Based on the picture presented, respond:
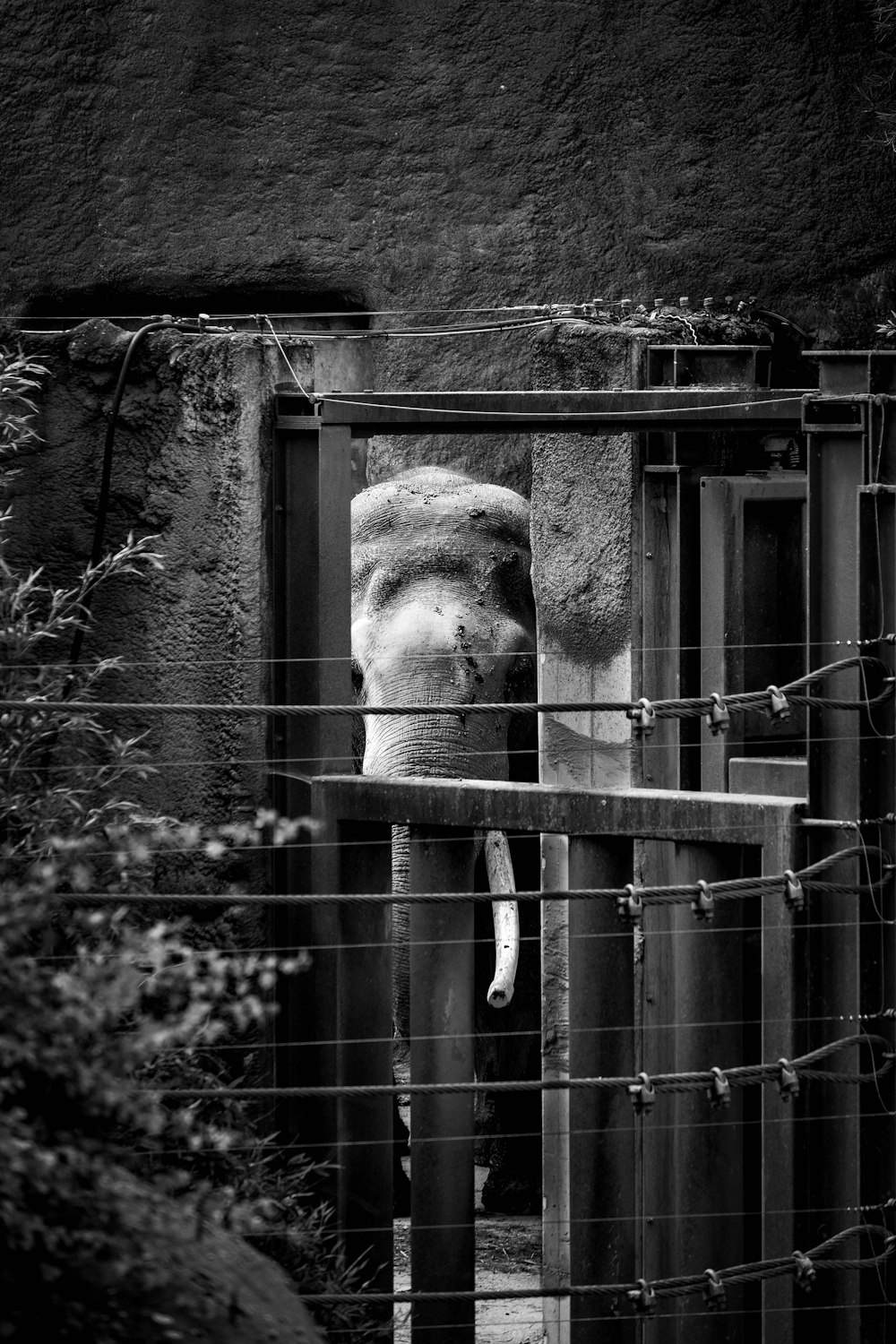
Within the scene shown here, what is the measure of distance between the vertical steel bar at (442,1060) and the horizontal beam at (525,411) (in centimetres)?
91

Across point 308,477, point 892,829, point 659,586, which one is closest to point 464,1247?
point 892,829

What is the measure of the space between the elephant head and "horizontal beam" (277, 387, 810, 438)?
1.53 m

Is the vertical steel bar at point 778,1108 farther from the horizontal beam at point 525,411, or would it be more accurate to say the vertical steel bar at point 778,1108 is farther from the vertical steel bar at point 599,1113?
the horizontal beam at point 525,411

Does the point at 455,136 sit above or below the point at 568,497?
above

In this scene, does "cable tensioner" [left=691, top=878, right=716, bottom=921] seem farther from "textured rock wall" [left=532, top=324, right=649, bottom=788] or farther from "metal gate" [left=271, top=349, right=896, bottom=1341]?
"textured rock wall" [left=532, top=324, right=649, bottom=788]

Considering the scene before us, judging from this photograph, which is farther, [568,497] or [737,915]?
[568,497]

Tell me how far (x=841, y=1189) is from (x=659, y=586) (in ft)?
6.76

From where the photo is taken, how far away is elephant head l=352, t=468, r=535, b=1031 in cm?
601

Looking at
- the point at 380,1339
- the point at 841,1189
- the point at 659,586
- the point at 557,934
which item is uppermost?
the point at 659,586

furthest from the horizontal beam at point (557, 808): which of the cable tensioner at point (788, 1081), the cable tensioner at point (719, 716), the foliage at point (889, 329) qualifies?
the foliage at point (889, 329)

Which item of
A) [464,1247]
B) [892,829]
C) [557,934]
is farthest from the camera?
[557,934]

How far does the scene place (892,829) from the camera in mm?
3832

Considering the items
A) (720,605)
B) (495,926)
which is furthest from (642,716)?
(495,926)

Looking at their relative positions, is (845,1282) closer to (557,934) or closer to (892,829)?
(892,829)
